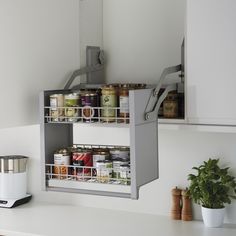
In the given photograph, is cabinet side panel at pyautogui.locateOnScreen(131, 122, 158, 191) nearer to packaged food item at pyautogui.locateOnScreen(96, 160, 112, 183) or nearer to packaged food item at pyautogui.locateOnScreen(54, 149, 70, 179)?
packaged food item at pyautogui.locateOnScreen(96, 160, 112, 183)

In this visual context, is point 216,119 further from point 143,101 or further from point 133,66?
point 133,66

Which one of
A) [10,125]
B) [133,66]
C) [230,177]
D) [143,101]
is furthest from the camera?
[133,66]

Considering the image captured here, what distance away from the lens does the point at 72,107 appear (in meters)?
2.40

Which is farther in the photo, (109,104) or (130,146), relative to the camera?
(109,104)

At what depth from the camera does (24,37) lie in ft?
7.75

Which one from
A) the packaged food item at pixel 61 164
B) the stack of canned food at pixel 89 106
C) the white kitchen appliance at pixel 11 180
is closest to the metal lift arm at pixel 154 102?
the stack of canned food at pixel 89 106

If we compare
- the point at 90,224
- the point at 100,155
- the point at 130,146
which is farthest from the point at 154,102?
the point at 90,224

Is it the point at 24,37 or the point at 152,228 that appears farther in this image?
the point at 152,228

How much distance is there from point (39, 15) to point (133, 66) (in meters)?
0.61

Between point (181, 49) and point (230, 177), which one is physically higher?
point (181, 49)

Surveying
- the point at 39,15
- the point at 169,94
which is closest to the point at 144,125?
the point at 169,94

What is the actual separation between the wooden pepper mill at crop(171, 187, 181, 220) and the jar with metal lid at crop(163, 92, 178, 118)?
0.46m

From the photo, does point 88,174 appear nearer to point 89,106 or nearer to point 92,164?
point 92,164

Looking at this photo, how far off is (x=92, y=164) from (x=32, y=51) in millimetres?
584
